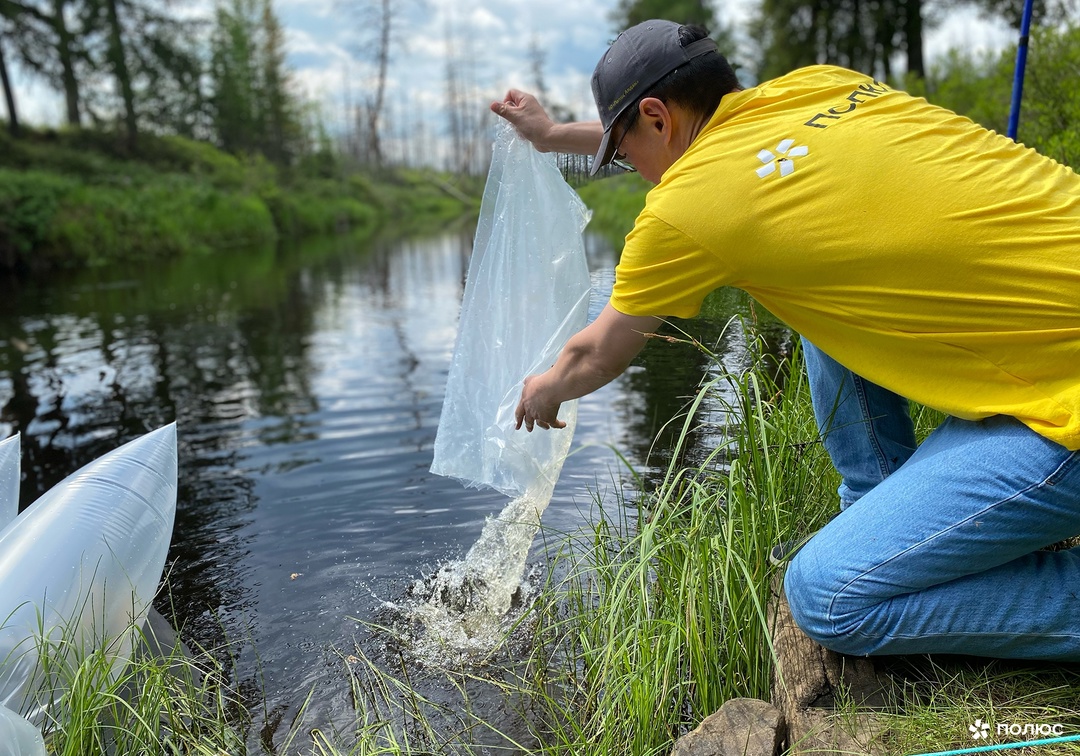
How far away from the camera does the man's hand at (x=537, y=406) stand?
222 centimetres

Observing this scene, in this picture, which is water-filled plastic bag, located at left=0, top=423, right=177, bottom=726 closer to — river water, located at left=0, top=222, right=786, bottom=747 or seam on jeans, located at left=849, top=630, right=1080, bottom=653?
river water, located at left=0, top=222, right=786, bottom=747

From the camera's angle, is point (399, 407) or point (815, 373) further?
point (399, 407)

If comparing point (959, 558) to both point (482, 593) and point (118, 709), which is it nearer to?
point (482, 593)

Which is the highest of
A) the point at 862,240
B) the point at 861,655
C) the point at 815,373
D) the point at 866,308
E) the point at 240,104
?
the point at 240,104

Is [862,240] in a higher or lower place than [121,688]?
higher

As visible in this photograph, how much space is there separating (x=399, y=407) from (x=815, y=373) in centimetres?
394

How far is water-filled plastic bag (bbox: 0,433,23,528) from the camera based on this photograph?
285 cm

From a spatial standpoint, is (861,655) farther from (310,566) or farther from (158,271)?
(158,271)

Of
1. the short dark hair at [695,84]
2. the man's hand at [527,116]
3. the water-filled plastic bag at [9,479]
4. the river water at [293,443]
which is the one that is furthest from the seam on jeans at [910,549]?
the water-filled plastic bag at [9,479]

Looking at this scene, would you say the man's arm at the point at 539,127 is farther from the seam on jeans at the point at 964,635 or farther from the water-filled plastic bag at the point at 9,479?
the water-filled plastic bag at the point at 9,479

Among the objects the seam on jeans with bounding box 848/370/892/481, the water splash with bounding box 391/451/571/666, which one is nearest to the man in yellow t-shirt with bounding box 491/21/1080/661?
the seam on jeans with bounding box 848/370/892/481

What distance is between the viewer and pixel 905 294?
71.2 inches

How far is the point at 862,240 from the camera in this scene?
1.79m

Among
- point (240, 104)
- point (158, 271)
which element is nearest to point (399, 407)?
point (158, 271)
